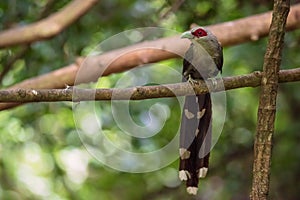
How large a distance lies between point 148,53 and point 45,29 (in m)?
0.55

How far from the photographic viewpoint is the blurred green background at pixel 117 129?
13.3 ft

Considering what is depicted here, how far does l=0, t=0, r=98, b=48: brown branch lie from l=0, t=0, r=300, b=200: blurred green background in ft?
1.02

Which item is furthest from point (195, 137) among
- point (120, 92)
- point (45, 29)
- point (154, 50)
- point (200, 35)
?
point (45, 29)

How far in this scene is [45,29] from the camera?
139 inches

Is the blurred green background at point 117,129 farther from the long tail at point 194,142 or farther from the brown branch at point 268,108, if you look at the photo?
the brown branch at point 268,108

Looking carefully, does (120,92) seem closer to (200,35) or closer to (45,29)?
(200,35)

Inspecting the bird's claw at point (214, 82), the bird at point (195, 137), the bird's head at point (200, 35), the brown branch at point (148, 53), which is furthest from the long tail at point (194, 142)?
the brown branch at point (148, 53)

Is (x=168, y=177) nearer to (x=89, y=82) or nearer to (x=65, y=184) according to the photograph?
(x=65, y=184)

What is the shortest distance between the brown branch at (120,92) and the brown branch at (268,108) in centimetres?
9

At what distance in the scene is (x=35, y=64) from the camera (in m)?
4.11

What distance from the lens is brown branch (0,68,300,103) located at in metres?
2.09

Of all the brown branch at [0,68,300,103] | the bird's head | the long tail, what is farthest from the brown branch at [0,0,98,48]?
the brown branch at [0,68,300,103]

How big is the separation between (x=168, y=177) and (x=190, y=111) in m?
2.55

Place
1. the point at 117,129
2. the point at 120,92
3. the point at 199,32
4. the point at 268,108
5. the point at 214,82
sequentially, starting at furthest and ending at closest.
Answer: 1. the point at 117,129
2. the point at 199,32
3. the point at 214,82
4. the point at 120,92
5. the point at 268,108
